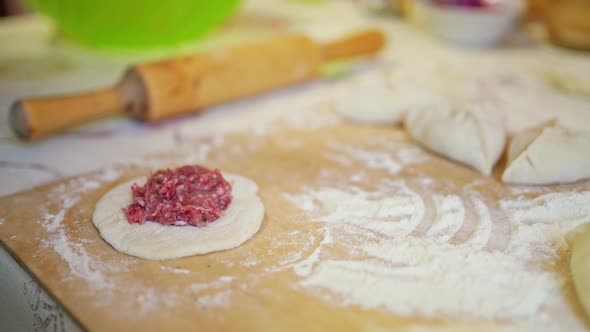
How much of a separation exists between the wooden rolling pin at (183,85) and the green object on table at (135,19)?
34 centimetres

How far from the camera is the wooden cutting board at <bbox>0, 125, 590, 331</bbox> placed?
97 centimetres

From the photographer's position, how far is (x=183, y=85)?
1.78 metres

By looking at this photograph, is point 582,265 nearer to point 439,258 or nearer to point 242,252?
point 439,258

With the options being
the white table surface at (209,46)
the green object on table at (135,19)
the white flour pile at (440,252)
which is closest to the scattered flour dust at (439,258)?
the white flour pile at (440,252)

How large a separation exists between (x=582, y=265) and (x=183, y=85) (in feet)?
4.08

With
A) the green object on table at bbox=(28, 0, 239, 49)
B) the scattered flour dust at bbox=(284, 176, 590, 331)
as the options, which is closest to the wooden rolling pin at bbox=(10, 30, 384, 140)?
the green object on table at bbox=(28, 0, 239, 49)

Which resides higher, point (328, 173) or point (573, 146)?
point (573, 146)

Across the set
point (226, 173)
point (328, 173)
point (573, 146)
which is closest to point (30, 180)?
point (226, 173)

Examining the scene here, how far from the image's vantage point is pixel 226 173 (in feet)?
4.84

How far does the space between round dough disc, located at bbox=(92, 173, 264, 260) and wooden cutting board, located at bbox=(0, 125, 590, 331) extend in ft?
0.06

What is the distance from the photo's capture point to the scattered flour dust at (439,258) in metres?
1.00

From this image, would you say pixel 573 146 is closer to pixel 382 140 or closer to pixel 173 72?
pixel 382 140

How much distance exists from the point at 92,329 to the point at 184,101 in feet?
3.19

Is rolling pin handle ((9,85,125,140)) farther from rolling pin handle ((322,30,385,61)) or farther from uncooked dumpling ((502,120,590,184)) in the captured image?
uncooked dumpling ((502,120,590,184))
